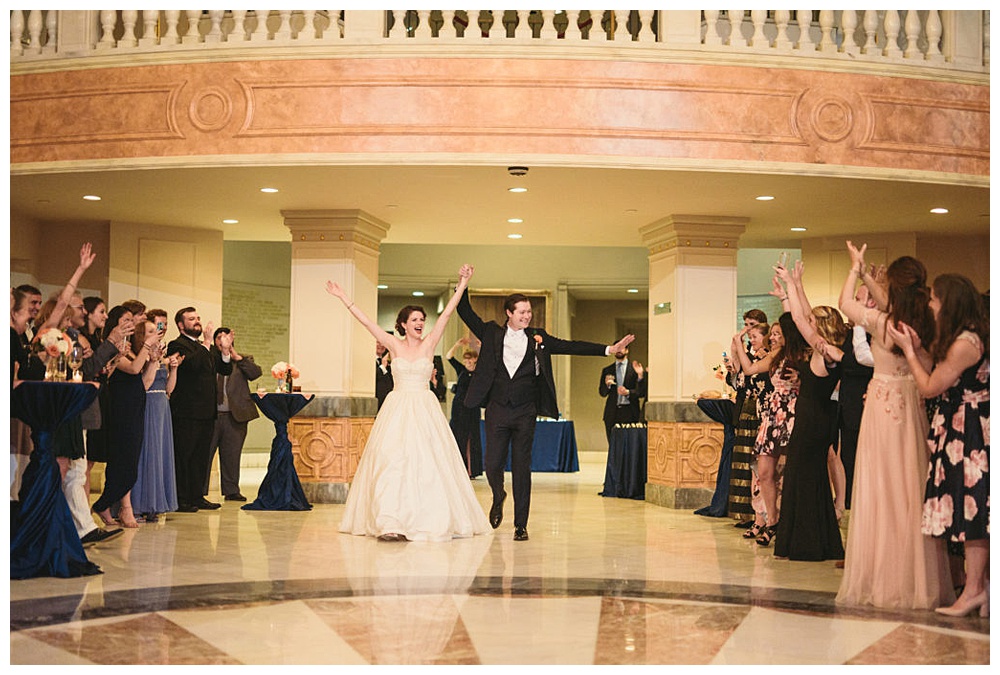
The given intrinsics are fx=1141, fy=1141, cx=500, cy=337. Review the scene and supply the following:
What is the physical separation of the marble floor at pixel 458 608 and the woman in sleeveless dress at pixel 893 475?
18cm

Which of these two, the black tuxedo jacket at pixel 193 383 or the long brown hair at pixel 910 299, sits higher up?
the long brown hair at pixel 910 299

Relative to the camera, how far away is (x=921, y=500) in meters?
4.71

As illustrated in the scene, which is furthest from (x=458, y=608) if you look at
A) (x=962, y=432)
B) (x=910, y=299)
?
(x=910, y=299)

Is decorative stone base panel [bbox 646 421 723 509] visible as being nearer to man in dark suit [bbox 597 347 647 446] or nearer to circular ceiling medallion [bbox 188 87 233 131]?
man in dark suit [bbox 597 347 647 446]

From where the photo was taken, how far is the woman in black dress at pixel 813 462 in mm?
5785

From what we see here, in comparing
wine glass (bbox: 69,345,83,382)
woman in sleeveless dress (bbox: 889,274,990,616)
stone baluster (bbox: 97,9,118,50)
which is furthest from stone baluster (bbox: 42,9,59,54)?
woman in sleeveless dress (bbox: 889,274,990,616)

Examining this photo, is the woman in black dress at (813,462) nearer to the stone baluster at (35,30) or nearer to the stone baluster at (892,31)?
the stone baluster at (892,31)

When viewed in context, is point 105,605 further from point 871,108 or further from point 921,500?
point 871,108

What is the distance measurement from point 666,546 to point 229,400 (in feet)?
14.0

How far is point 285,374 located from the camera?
9.10 metres

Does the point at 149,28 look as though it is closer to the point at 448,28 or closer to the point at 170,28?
the point at 170,28

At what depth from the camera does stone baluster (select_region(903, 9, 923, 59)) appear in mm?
7863

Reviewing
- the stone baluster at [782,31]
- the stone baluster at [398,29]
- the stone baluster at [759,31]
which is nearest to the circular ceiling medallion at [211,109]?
the stone baluster at [398,29]
